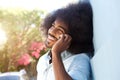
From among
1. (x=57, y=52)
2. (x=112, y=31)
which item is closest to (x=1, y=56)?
(x=57, y=52)

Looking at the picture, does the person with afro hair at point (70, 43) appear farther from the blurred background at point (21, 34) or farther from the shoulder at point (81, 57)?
the blurred background at point (21, 34)

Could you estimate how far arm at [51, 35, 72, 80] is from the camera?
130 centimetres

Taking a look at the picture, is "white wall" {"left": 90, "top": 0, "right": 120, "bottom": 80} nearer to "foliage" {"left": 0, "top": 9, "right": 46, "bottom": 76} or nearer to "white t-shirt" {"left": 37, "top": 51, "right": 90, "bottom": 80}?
"white t-shirt" {"left": 37, "top": 51, "right": 90, "bottom": 80}

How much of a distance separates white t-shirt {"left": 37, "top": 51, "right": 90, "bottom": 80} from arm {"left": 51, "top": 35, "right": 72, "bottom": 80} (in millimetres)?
47

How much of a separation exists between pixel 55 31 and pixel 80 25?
0.15 m

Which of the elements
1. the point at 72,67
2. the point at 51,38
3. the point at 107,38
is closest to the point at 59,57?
the point at 72,67

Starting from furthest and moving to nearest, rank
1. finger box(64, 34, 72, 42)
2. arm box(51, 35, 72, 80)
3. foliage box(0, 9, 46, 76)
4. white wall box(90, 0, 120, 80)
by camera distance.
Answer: foliage box(0, 9, 46, 76), finger box(64, 34, 72, 42), arm box(51, 35, 72, 80), white wall box(90, 0, 120, 80)

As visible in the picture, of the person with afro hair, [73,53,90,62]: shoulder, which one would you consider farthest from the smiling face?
[73,53,90,62]: shoulder

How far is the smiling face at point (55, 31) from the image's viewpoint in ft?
4.75

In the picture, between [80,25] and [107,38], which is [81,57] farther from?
[107,38]

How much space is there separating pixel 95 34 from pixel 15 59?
57 centimetres

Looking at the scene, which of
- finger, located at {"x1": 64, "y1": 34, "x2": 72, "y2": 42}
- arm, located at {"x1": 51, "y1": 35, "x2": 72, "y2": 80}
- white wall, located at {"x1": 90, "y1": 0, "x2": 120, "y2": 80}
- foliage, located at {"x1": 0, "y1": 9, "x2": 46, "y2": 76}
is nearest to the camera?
white wall, located at {"x1": 90, "y1": 0, "x2": 120, "y2": 80}

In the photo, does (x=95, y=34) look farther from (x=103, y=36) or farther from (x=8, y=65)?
(x=8, y=65)

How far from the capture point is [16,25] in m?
1.66
